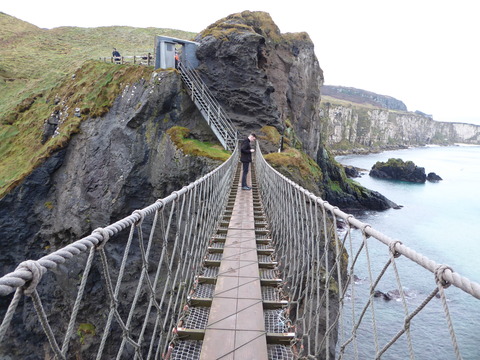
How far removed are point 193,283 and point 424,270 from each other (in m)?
25.0

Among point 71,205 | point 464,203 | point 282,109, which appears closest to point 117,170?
point 71,205

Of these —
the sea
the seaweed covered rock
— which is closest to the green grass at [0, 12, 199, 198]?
the sea

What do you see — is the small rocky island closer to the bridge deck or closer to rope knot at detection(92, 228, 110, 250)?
the bridge deck

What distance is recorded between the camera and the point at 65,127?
46.9 ft

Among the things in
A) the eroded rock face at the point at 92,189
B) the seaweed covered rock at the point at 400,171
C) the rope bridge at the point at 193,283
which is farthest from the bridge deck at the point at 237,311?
the seaweed covered rock at the point at 400,171

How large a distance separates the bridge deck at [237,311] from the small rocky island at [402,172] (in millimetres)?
66754

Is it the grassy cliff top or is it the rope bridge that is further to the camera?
the grassy cliff top

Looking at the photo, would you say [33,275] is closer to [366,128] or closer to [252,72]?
[252,72]

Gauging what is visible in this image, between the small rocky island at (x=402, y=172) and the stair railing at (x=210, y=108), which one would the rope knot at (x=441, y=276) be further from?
the small rocky island at (x=402, y=172)

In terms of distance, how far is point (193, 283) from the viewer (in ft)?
12.5

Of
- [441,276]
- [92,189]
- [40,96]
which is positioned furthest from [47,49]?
[441,276]

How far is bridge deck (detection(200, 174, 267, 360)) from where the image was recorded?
2.46 metres

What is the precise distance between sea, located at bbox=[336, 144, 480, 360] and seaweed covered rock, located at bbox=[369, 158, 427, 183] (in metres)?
7.59

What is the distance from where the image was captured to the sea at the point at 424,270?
49.4 ft
